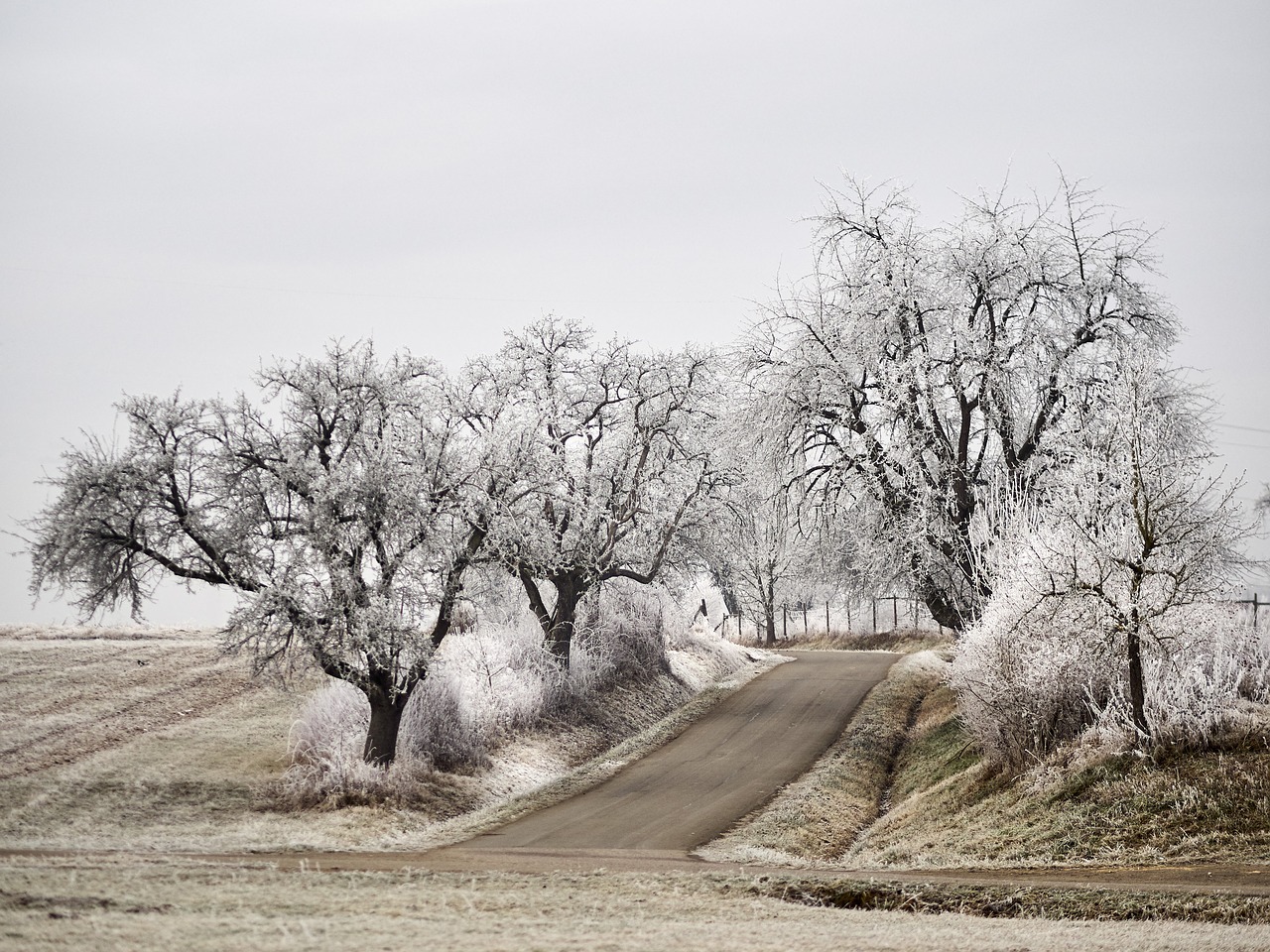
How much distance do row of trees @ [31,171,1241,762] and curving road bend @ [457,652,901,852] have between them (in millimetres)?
3722

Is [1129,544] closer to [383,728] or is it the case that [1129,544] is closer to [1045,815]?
[1045,815]

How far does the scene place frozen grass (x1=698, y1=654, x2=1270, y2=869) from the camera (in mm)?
13469

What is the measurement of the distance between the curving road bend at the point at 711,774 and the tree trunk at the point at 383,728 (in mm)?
2799

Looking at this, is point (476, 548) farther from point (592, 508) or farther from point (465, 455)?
point (592, 508)

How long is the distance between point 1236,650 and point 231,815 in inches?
640

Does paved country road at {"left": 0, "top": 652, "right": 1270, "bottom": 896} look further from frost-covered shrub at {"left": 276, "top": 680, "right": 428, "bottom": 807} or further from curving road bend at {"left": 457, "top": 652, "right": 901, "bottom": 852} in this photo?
frost-covered shrub at {"left": 276, "top": 680, "right": 428, "bottom": 807}

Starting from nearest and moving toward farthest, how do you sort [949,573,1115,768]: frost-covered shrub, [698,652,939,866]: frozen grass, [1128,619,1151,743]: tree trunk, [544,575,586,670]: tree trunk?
[1128,619,1151,743]: tree trunk < [698,652,939,866]: frozen grass < [949,573,1115,768]: frost-covered shrub < [544,575,586,670]: tree trunk

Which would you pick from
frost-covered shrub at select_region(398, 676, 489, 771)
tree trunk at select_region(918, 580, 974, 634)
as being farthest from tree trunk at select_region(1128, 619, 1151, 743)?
frost-covered shrub at select_region(398, 676, 489, 771)

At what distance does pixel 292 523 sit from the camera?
60.3ft

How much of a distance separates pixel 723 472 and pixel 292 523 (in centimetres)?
1445

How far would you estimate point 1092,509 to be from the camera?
1677cm

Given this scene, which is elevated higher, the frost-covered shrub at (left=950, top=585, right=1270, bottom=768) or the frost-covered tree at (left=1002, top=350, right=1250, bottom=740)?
the frost-covered tree at (left=1002, top=350, right=1250, bottom=740)

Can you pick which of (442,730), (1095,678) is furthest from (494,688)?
(1095,678)

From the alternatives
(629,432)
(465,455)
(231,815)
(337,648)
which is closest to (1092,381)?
(629,432)
